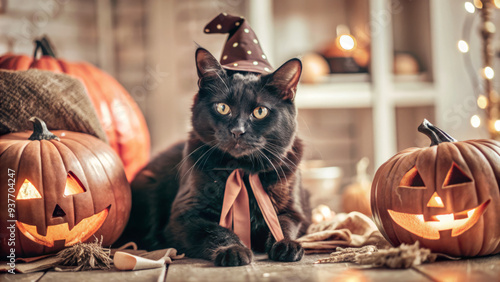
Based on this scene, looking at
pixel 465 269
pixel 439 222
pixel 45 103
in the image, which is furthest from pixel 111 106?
pixel 465 269

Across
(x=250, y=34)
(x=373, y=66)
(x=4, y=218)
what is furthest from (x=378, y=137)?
(x=4, y=218)

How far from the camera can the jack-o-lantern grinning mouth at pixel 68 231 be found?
132 centimetres

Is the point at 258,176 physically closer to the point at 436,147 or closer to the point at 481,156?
the point at 436,147

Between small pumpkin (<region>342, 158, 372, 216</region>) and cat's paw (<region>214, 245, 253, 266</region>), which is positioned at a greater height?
cat's paw (<region>214, 245, 253, 266</region>)

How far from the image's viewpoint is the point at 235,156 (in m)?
1.42

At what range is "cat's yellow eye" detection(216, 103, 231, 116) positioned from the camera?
145 centimetres

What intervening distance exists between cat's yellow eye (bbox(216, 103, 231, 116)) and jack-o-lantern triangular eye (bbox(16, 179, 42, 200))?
0.61 m

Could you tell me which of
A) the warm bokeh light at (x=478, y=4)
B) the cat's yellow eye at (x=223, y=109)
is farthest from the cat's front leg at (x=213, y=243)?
the warm bokeh light at (x=478, y=4)

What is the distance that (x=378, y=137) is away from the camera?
3160mm

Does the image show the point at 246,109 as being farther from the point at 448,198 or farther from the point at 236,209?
the point at 448,198

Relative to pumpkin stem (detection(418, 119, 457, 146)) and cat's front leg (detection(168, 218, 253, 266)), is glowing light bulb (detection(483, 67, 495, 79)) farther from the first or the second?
cat's front leg (detection(168, 218, 253, 266))

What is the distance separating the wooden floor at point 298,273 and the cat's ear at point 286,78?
0.57m

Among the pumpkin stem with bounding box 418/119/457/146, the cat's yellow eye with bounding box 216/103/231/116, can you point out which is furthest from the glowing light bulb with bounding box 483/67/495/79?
the cat's yellow eye with bounding box 216/103/231/116

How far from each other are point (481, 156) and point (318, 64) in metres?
2.07
